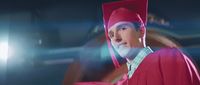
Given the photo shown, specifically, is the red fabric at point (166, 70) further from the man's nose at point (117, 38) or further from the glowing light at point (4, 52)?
the glowing light at point (4, 52)

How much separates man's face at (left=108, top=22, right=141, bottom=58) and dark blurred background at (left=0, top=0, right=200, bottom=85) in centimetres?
6

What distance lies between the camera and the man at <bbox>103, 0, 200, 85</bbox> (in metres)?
1.77

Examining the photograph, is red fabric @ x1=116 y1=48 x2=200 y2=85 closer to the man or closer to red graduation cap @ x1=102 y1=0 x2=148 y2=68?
the man

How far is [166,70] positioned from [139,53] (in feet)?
0.57

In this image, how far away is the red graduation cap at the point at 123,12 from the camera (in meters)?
1.92

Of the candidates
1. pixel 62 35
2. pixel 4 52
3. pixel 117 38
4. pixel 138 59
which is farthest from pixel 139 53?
pixel 4 52

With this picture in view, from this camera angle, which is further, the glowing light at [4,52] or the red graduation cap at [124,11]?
the glowing light at [4,52]

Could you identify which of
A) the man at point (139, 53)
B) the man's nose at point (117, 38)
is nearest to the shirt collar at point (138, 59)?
the man at point (139, 53)

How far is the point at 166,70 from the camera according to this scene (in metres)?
1.78

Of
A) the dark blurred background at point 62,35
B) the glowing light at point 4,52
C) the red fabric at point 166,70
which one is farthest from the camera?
the glowing light at point 4,52

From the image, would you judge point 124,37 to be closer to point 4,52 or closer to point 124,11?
point 124,11

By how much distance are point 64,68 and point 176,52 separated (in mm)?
572

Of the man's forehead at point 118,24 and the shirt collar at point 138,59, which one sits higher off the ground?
the man's forehead at point 118,24

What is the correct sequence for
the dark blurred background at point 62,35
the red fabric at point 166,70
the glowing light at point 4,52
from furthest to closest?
1. the glowing light at point 4,52
2. the dark blurred background at point 62,35
3. the red fabric at point 166,70
